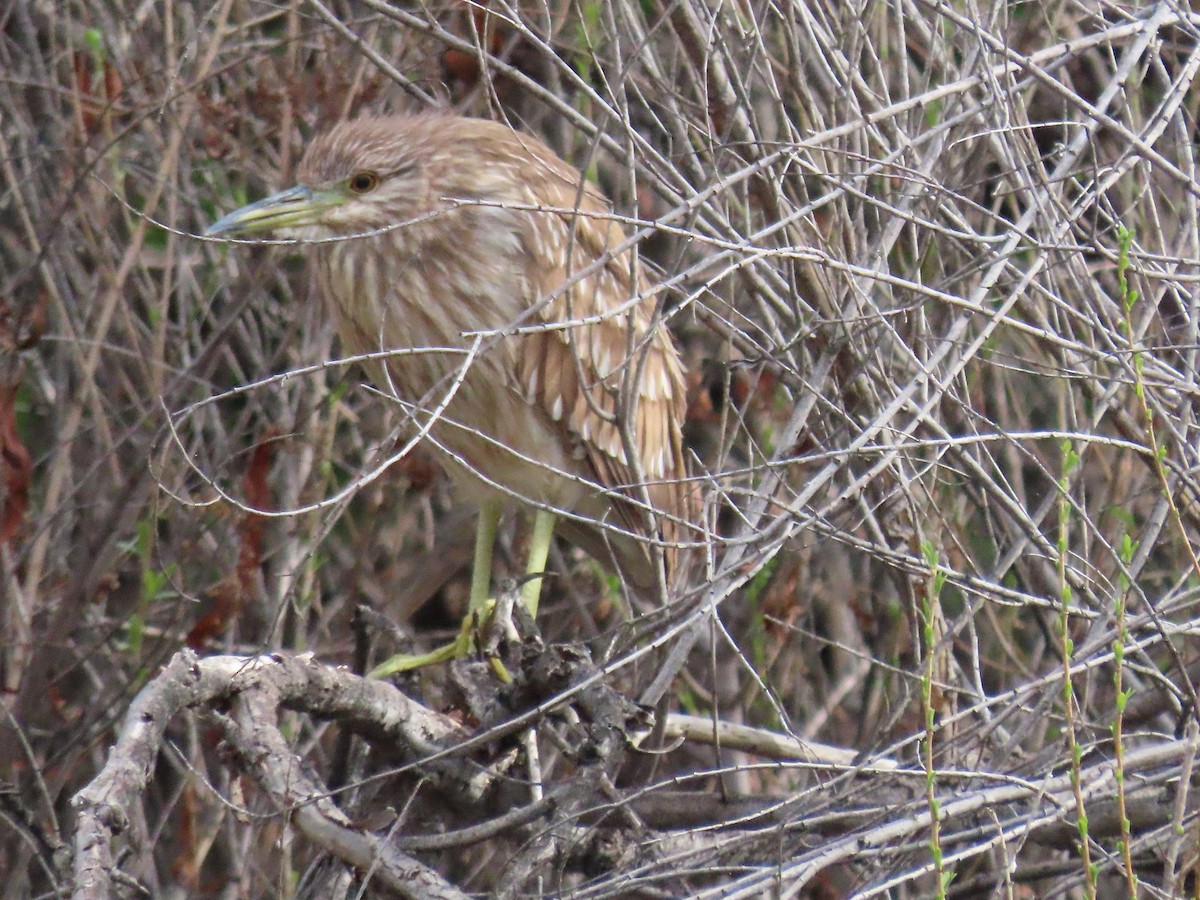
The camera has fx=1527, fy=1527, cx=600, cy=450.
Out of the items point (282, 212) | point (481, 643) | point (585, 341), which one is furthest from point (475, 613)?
point (282, 212)

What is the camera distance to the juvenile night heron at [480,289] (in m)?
3.25

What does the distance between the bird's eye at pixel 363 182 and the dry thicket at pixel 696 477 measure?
260mm

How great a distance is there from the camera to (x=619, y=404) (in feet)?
7.79

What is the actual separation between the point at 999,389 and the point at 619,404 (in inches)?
64.2

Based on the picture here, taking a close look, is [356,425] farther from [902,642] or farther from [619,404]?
[619,404]

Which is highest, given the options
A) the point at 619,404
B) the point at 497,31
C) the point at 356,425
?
the point at 497,31

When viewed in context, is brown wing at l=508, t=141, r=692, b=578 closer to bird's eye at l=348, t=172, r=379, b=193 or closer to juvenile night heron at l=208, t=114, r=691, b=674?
juvenile night heron at l=208, t=114, r=691, b=674

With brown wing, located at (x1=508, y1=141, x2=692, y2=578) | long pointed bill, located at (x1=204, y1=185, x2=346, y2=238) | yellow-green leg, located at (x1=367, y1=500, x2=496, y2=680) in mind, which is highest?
long pointed bill, located at (x1=204, y1=185, x2=346, y2=238)

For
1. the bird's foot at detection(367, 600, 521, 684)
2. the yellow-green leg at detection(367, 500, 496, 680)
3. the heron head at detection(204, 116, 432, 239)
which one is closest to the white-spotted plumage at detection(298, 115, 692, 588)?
the heron head at detection(204, 116, 432, 239)

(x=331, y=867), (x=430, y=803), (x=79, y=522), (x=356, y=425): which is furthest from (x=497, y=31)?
(x=331, y=867)

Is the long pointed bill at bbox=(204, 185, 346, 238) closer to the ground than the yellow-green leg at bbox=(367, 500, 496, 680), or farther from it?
farther from it

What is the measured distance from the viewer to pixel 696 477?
1976mm

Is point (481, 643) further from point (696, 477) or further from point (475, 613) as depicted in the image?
point (696, 477)

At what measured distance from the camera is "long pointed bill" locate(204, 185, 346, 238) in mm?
3049
